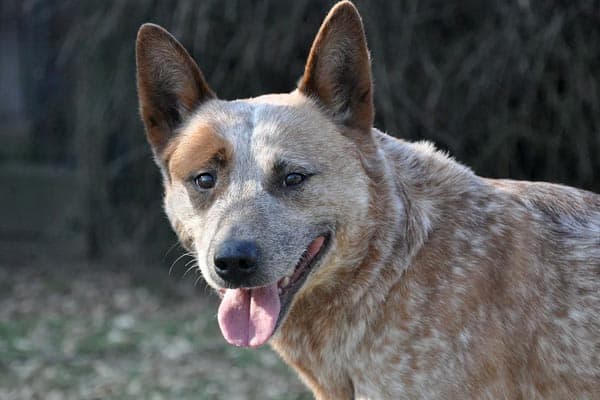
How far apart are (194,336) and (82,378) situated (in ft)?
3.26

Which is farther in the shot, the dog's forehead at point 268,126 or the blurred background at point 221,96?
the blurred background at point 221,96

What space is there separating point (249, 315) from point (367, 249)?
1.45ft

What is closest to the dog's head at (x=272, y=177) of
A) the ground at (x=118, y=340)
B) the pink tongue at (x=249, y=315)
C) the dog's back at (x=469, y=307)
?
A: the pink tongue at (x=249, y=315)

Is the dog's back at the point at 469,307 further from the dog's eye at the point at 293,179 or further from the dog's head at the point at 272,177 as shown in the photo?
the dog's eye at the point at 293,179

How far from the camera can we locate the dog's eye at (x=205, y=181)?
2879 millimetres

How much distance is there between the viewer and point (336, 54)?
Result: 2.89 m

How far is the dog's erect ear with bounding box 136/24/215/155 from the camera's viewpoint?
9.97ft

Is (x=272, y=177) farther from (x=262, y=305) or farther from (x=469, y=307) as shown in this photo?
(x=469, y=307)

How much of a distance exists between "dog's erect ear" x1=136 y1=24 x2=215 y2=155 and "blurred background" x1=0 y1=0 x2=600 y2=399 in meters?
2.26

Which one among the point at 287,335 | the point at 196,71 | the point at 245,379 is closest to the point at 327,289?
the point at 287,335

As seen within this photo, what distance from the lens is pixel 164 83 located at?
3.13m

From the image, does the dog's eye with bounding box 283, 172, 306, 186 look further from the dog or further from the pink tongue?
the pink tongue

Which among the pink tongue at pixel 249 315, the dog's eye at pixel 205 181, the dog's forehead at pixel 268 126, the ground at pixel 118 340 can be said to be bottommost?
the ground at pixel 118 340

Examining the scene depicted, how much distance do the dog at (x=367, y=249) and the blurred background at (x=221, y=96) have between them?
90.9 inches
